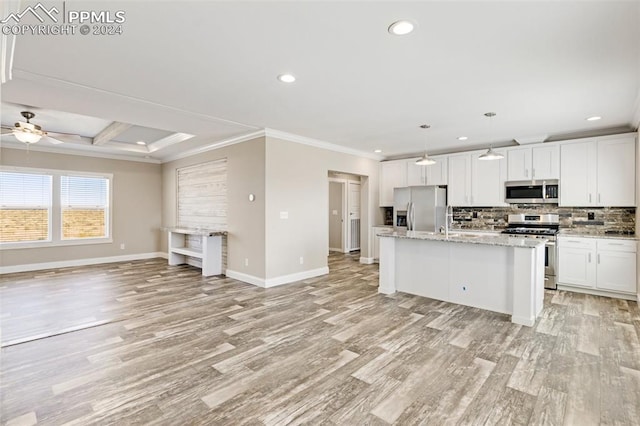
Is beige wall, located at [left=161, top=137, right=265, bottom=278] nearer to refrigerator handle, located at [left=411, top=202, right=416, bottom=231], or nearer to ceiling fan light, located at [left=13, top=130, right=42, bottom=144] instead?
ceiling fan light, located at [left=13, top=130, right=42, bottom=144]

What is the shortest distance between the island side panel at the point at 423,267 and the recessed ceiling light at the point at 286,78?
2943 mm

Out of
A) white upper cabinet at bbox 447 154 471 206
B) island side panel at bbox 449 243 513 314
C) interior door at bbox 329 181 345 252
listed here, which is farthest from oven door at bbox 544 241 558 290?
interior door at bbox 329 181 345 252

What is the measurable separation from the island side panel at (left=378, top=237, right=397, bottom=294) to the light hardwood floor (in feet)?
0.69

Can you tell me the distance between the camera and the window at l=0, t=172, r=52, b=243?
20.9ft

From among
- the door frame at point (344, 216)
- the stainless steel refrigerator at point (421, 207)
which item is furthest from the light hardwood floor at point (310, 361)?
the door frame at point (344, 216)

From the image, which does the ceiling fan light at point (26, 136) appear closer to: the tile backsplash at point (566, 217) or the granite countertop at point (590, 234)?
the tile backsplash at point (566, 217)

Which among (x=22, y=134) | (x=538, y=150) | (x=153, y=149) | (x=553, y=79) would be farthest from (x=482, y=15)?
(x=153, y=149)

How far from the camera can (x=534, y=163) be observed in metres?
5.69

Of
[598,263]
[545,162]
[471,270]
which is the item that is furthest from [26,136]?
[598,263]

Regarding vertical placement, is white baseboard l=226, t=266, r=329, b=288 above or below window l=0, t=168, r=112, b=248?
below

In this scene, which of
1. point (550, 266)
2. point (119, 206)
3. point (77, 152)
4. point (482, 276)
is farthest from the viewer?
point (119, 206)

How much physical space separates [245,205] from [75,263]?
187 inches

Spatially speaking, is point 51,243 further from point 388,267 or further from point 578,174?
point 578,174

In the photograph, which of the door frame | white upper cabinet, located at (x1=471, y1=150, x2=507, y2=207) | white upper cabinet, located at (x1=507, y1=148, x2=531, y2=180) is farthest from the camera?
the door frame
